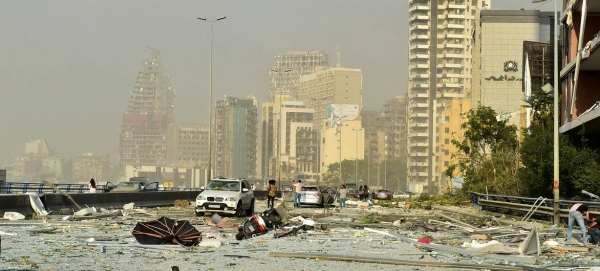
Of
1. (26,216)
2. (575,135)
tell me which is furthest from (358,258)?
(575,135)

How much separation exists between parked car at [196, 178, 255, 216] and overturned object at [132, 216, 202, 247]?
15.7 metres

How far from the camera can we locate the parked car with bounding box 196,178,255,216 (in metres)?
36.1

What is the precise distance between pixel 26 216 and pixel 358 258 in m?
16.5

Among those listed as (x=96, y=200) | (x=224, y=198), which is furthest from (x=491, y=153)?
(x=224, y=198)

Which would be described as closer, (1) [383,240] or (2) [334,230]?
(1) [383,240]

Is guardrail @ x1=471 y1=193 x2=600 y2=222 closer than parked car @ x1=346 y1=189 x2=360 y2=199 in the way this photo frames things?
Yes

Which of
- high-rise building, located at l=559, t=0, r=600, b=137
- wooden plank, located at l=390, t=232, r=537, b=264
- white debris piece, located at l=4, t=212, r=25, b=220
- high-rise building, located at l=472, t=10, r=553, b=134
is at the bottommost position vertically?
wooden plank, located at l=390, t=232, r=537, b=264

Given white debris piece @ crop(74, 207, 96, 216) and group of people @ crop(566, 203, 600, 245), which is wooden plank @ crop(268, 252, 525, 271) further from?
white debris piece @ crop(74, 207, 96, 216)

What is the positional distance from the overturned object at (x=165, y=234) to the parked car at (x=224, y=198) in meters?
15.7

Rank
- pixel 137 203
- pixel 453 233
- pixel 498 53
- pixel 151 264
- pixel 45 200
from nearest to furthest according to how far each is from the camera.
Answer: pixel 151 264, pixel 453 233, pixel 45 200, pixel 137 203, pixel 498 53

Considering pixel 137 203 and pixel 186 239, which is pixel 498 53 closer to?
pixel 137 203

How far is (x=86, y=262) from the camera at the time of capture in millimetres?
16016

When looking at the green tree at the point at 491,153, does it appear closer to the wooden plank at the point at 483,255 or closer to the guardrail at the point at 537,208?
the guardrail at the point at 537,208

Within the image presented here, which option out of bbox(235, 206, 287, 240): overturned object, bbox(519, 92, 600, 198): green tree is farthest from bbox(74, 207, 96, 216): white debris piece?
bbox(519, 92, 600, 198): green tree
